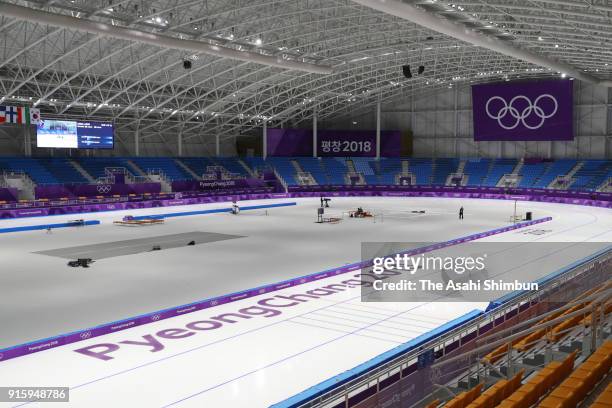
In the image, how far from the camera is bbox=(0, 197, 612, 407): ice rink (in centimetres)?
1026

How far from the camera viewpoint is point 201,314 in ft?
48.0

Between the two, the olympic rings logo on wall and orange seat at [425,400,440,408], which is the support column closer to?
the olympic rings logo on wall

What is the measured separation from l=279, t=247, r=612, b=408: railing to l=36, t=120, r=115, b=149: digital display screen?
135 ft

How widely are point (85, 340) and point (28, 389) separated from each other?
8.54ft

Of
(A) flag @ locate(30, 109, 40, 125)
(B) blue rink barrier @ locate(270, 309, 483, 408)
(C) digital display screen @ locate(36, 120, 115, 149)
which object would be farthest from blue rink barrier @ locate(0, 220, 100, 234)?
(B) blue rink barrier @ locate(270, 309, 483, 408)

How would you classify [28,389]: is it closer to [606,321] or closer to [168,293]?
[168,293]

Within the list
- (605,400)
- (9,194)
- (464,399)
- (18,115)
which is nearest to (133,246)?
(18,115)

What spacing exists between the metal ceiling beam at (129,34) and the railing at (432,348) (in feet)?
77.2

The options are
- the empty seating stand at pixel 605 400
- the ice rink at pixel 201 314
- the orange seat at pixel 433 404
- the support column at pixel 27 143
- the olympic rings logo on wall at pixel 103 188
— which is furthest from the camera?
the support column at pixel 27 143

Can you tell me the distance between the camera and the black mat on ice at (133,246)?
23.9m

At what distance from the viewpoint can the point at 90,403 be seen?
928 centimetres

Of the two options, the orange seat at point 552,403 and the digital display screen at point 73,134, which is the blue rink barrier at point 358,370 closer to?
the orange seat at point 552,403

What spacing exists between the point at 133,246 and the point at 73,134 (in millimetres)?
25286

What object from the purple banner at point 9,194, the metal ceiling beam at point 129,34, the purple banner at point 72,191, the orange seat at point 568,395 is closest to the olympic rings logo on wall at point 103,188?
the purple banner at point 72,191
